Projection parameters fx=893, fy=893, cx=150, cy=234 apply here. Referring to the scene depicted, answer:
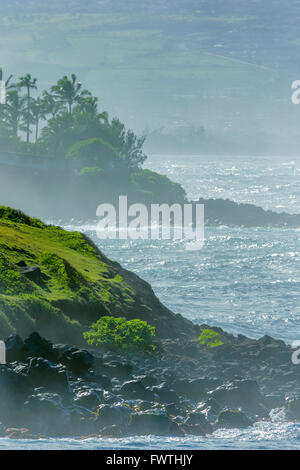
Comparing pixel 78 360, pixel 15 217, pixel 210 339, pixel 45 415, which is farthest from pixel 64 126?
pixel 45 415

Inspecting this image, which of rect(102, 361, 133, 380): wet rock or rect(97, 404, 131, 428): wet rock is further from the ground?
rect(102, 361, 133, 380): wet rock

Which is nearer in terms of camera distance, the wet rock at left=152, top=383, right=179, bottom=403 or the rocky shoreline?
the rocky shoreline

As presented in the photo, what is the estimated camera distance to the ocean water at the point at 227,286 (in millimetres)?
26906

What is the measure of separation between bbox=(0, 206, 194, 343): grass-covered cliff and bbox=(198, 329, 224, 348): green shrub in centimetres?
116

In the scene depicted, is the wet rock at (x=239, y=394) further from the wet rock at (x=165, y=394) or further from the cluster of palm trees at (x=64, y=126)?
the cluster of palm trees at (x=64, y=126)

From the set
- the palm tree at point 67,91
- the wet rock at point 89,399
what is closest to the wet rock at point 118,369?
the wet rock at point 89,399

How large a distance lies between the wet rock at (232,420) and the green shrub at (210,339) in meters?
7.24

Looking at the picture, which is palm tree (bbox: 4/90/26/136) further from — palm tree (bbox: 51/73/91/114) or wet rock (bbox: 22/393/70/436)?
wet rock (bbox: 22/393/70/436)

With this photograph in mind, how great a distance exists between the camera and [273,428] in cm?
2886

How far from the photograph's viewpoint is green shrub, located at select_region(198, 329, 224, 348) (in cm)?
3641

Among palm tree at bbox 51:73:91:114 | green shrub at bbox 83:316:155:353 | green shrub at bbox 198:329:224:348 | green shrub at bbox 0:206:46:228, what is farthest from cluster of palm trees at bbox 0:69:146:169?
green shrub at bbox 83:316:155:353

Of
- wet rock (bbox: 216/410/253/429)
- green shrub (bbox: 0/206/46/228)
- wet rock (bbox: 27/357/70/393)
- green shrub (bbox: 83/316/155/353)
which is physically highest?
green shrub (bbox: 0/206/46/228)

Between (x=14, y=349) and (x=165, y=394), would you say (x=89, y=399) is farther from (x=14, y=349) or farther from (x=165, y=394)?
(x=14, y=349)
